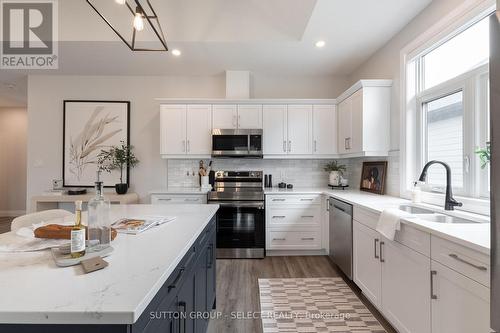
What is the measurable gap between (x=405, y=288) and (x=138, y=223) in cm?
182

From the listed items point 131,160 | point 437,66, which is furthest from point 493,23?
point 131,160

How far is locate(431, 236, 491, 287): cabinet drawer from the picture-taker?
43.8 inches

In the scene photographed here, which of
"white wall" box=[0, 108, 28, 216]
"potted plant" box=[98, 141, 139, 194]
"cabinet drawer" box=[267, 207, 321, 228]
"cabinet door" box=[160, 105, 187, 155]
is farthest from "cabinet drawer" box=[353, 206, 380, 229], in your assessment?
"white wall" box=[0, 108, 28, 216]

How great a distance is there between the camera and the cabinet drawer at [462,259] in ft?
3.65

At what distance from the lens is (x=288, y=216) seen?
11.4 ft

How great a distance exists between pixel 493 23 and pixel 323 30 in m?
2.09

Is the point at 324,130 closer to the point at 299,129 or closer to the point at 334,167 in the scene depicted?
the point at 299,129

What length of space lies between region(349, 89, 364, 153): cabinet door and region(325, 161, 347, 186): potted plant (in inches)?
23.9

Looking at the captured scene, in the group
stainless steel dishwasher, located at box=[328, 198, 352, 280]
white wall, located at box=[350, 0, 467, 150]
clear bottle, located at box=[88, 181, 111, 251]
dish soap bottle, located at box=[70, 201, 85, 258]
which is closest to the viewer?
dish soap bottle, located at box=[70, 201, 85, 258]

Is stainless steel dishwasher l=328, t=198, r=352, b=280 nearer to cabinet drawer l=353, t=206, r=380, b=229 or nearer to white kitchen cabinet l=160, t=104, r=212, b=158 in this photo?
cabinet drawer l=353, t=206, r=380, b=229

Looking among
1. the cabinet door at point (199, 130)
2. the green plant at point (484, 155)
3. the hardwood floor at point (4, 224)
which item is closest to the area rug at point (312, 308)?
the green plant at point (484, 155)

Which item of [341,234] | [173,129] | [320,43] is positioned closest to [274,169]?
[341,234]

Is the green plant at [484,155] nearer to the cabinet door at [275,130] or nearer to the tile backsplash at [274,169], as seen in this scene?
the tile backsplash at [274,169]

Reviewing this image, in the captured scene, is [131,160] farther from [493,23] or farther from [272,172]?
[493,23]
